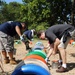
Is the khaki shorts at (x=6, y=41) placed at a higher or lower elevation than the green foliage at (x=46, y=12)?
higher

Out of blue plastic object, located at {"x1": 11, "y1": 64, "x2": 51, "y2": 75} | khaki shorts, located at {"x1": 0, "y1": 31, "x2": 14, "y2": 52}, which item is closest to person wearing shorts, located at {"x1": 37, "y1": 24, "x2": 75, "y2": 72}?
khaki shorts, located at {"x1": 0, "y1": 31, "x2": 14, "y2": 52}

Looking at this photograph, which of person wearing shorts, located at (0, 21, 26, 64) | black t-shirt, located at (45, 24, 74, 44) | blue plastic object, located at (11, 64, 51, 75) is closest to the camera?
blue plastic object, located at (11, 64, 51, 75)

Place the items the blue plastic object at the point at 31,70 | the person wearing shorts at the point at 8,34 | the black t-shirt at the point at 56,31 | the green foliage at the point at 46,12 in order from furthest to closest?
the green foliage at the point at 46,12
the person wearing shorts at the point at 8,34
the black t-shirt at the point at 56,31
the blue plastic object at the point at 31,70

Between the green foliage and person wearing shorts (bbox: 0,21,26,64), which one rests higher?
person wearing shorts (bbox: 0,21,26,64)

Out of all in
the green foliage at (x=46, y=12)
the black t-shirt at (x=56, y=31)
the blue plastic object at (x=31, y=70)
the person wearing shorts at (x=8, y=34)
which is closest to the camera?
the blue plastic object at (x=31, y=70)

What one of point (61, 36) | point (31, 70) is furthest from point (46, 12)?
point (31, 70)

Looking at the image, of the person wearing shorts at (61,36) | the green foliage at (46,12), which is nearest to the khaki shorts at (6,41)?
the person wearing shorts at (61,36)

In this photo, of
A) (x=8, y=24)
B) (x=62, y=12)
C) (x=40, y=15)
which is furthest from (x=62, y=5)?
(x=8, y=24)

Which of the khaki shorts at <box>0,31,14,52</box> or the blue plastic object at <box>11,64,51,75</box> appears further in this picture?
the khaki shorts at <box>0,31,14,52</box>

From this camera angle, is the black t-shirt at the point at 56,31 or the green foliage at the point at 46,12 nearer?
the black t-shirt at the point at 56,31

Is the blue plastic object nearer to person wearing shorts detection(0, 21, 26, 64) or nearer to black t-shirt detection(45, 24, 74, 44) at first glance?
black t-shirt detection(45, 24, 74, 44)

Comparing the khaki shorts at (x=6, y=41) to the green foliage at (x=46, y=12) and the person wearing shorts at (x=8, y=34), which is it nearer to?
the person wearing shorts at (x=8, y=34)

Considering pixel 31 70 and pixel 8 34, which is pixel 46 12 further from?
pixel 31 70

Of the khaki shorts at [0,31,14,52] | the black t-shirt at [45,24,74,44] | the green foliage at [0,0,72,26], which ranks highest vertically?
the black t-shirt at [45,24,74,44]
